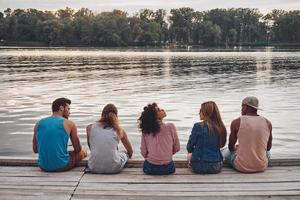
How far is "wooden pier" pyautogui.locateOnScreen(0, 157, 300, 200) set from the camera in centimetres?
738

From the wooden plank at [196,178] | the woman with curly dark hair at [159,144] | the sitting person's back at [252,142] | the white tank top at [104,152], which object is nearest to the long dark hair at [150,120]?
the woman with curly dark hair at [159,144]

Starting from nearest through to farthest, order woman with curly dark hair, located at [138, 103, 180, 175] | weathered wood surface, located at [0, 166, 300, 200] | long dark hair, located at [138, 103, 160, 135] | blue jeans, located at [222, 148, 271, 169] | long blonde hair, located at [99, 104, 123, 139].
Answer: weathered wood surface, located at [0, 166, 300, 200] < long dark hair, located at [138, 103, 160, 135] < woman with curly dark hair, located at [138, 103, 180, 175] < long blonde hair, located at [99, 104, 123, 139] < blue jeans, located at [222, 148, 271, 169]

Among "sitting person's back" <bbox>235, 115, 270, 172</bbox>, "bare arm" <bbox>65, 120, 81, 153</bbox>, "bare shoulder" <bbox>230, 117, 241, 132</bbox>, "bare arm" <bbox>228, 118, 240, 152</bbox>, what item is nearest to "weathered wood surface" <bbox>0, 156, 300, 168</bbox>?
"bare arm" <bbox>65, 120, 81, 153</bbox>

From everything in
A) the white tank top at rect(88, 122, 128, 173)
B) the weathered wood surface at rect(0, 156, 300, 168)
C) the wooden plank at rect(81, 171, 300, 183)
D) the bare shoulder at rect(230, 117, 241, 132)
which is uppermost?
the bare shoulder at rect(230, 117, 241, 132)

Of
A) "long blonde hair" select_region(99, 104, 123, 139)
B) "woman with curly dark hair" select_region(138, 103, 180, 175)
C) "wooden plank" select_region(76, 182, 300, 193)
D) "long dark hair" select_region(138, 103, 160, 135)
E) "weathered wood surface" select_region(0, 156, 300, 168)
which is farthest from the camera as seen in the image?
"weathered wood surface" select_region(0, 156, 300, 168)

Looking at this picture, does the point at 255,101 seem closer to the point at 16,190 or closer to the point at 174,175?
the point at 174,175

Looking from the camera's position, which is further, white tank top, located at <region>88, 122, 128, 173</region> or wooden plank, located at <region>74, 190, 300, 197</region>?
white tank top, located at <region>88, 122, 128, 173</region>

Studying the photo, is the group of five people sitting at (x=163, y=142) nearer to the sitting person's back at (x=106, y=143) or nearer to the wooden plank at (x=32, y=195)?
the sitting person's back at (x=106, y=143)

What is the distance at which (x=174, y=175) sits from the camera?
28.0ft

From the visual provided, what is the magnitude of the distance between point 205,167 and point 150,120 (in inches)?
51.2

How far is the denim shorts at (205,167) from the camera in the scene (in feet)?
28.0

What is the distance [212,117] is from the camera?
8.64 metres

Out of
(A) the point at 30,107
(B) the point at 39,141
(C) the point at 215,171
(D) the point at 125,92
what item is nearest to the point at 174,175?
(C) the point at 215,171

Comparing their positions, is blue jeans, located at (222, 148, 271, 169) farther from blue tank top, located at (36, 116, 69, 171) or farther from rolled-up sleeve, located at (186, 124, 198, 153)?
blue tank top, located at (36, 116, 69, 171)
